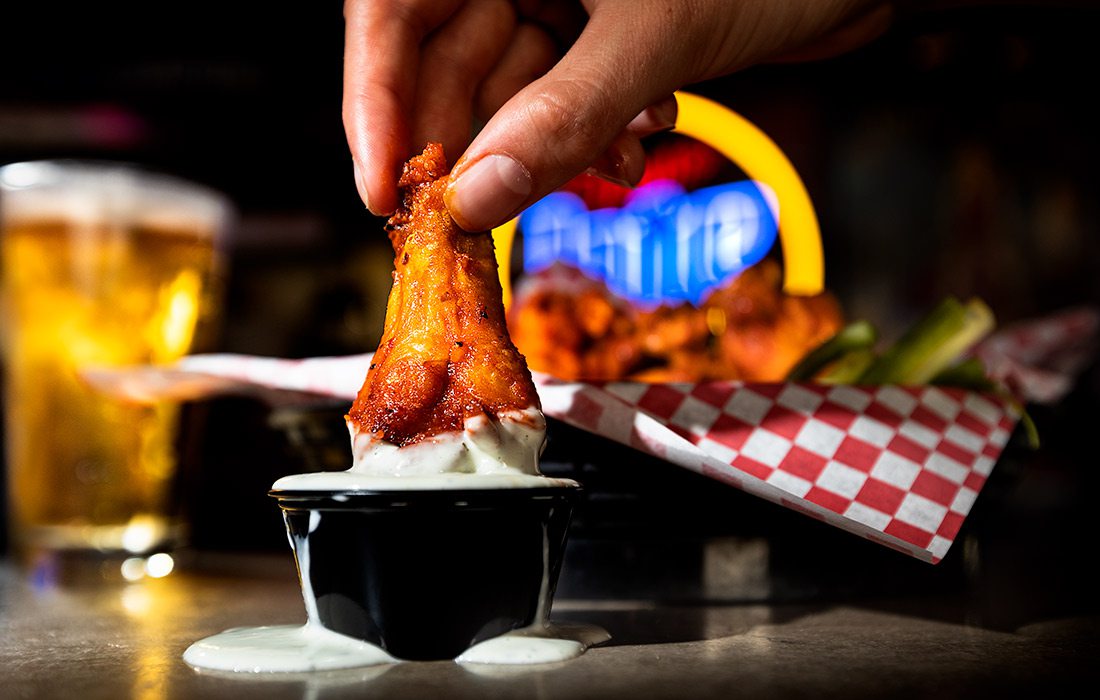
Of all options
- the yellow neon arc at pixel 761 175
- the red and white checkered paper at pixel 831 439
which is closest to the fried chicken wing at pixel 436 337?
the red and white checkered paper at pixel 831 439

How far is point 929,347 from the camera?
125 centimetres

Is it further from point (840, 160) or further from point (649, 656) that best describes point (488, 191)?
point (840, 160)

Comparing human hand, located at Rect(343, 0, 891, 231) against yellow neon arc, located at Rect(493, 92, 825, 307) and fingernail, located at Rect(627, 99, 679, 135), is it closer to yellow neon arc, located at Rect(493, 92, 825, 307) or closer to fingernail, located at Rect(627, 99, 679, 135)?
fingernail, located at Rect(627, 99, 679, 135)

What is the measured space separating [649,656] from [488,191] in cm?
40

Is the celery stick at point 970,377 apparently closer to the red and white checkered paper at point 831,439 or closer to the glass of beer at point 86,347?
the red and white checkered paper at point 831,439

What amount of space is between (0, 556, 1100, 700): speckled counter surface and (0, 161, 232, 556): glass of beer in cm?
46

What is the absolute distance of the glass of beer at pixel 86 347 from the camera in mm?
1603

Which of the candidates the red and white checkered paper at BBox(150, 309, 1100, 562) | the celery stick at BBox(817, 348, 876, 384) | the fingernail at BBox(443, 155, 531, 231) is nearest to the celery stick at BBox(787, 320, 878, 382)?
the celery stick at BBox(817, 348, 876, 384)

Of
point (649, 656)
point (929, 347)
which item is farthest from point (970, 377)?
point (649, 656)

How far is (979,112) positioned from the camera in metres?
5.30

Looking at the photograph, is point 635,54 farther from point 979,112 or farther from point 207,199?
point 979,112

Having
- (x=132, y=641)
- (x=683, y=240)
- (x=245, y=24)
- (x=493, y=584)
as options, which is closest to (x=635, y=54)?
(x=493, y=584)

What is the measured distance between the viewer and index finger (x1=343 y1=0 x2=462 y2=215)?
3.03 ft

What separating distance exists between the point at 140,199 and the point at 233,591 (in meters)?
0.78
